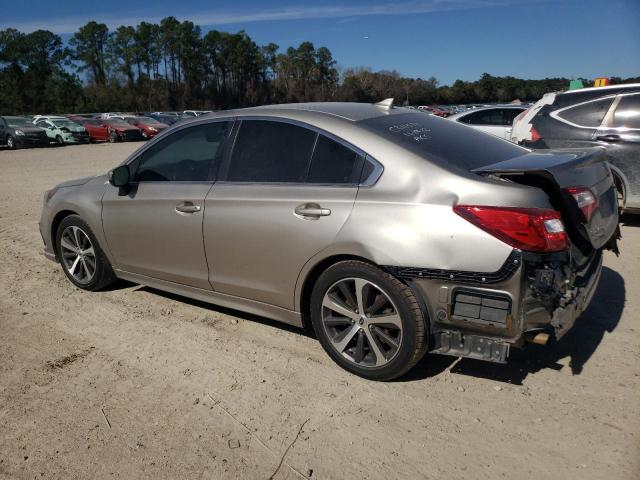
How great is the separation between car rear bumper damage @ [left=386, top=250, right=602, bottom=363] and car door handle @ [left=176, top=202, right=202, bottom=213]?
1.66m

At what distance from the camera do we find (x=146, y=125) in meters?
33.4

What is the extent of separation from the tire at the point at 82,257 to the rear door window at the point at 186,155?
33.8 inches

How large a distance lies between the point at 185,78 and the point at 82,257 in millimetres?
92482

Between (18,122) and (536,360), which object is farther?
(18,122)

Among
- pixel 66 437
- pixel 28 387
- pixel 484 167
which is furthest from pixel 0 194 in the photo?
pixel 484 167

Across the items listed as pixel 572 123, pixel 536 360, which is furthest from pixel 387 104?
pixel 572 123

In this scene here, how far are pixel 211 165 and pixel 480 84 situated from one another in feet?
367

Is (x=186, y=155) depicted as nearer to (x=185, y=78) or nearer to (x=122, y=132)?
(x=122, y=132)

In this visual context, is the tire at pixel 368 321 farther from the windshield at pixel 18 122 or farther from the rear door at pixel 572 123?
the windshield at pixel 18 122

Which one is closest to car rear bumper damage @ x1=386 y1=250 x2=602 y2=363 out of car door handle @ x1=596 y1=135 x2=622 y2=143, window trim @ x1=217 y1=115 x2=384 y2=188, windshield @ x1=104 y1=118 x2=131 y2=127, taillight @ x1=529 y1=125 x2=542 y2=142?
window trim @ x1=217 y1=115 x2=384 y2=188

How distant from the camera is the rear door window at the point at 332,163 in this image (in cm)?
331

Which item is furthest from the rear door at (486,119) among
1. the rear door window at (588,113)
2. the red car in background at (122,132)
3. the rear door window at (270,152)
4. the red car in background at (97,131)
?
the red car in background at (97,131)

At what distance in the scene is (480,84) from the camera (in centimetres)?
10644

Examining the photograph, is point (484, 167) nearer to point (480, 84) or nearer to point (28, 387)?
point (28, 387)
